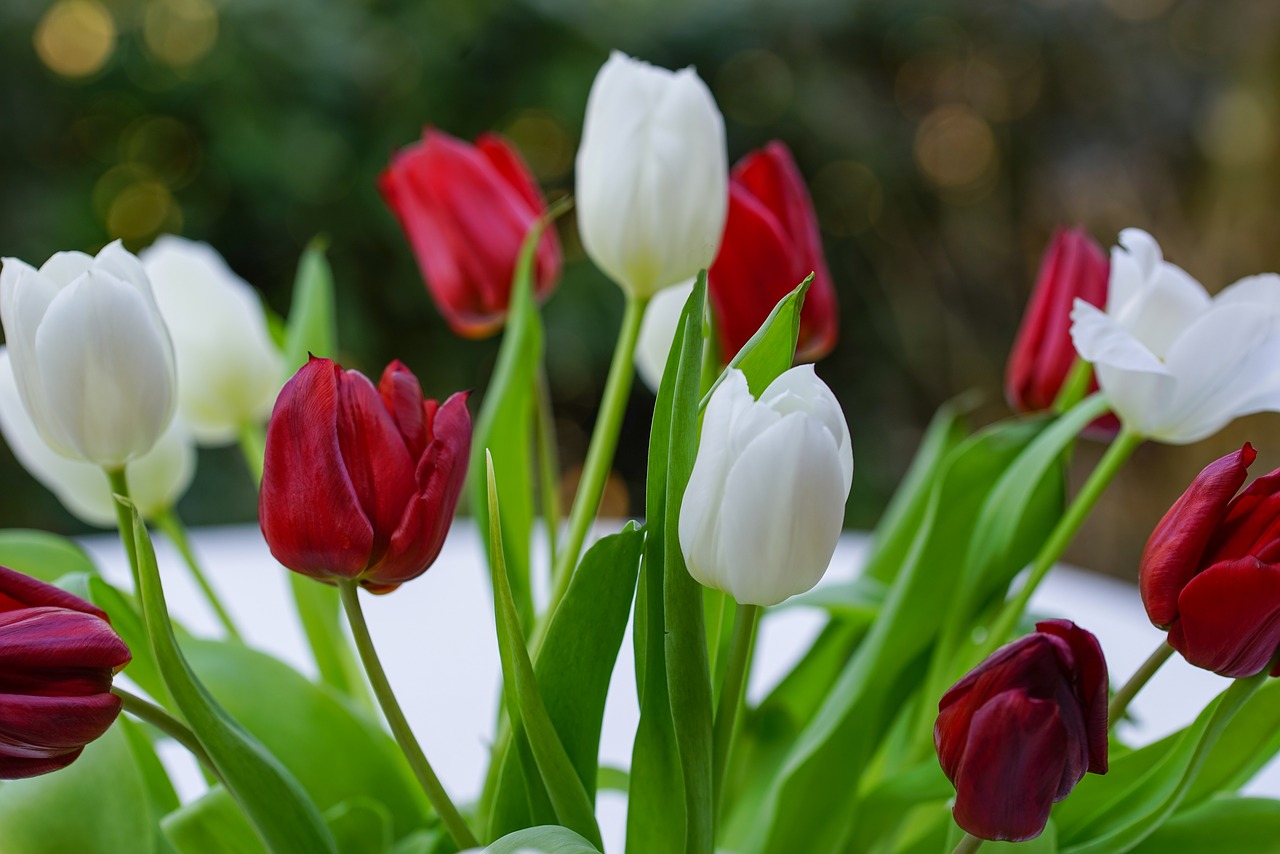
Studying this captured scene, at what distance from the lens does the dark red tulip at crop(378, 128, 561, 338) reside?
0.36 metres

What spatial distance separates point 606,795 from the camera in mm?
441

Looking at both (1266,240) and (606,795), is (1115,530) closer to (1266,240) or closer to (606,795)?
(1266,240)

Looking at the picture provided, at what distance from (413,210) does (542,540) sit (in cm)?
39

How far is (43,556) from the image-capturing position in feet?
1.04

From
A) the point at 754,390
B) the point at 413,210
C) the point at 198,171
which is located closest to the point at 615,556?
the point at 754,390

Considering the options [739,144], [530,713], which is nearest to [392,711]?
[530,713]

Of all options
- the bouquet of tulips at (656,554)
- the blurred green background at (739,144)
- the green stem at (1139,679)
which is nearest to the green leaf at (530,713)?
the bouquet of tulips at (656,554)

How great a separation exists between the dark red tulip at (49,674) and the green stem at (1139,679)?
0.61 feet

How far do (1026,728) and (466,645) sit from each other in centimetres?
41

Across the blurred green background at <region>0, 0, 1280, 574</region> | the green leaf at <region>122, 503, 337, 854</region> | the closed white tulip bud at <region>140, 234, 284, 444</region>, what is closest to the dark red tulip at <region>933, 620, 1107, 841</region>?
the green leaf at <region>122, 503, 337, 854</region>

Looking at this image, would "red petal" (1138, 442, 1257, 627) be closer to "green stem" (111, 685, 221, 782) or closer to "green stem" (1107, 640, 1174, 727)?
"green stem" (1107, 640, 1174, 727)

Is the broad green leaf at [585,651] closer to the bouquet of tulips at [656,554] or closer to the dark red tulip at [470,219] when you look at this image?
the bouquet of tulips at [656,554]

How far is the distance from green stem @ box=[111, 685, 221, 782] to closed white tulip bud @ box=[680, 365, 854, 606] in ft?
0.33

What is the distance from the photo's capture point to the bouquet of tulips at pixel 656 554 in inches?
7.9
